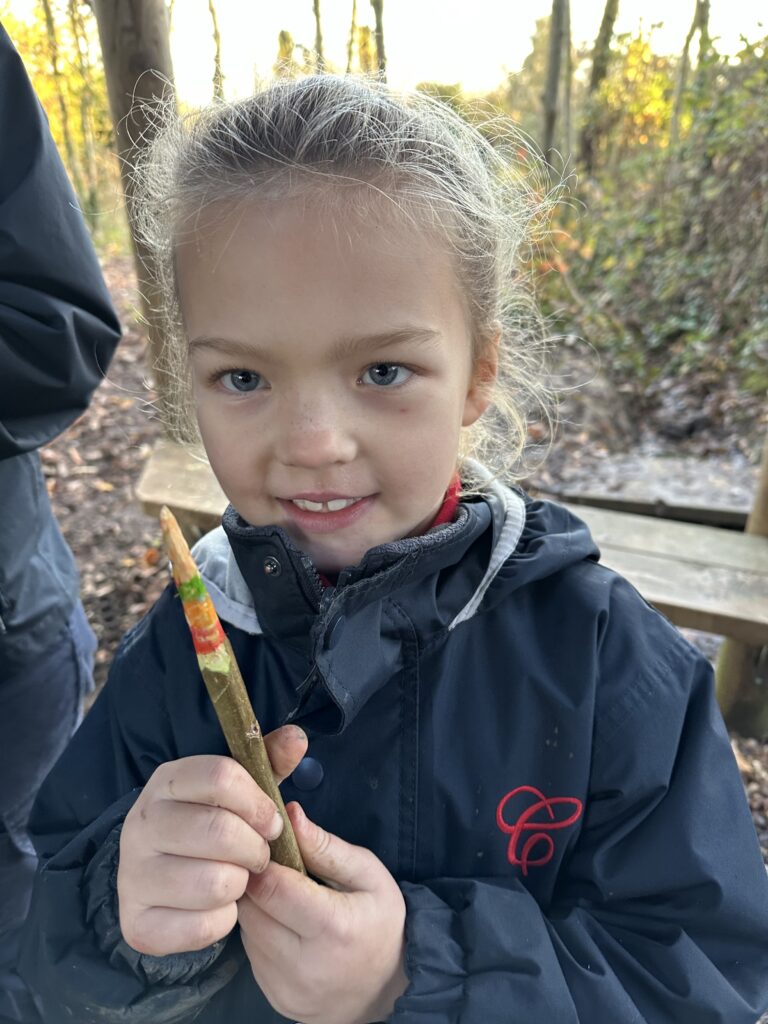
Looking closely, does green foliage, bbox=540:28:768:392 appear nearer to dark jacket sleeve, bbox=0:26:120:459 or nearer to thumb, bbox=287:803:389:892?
dark jacket sleeve, bbox=0:26:120:459

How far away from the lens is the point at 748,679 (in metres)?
2.98

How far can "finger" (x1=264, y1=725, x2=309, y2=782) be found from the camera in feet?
3.34

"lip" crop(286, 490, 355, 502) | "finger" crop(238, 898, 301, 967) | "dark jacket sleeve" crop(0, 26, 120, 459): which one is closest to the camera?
"finger" crop(238, 898, 301, 967)

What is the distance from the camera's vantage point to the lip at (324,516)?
1225mm

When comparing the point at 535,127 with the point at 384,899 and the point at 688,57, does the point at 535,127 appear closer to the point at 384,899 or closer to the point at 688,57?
the point at 688,57

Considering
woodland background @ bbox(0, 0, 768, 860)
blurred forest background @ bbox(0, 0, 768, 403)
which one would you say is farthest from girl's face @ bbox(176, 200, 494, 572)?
blurred forest background @ bbox(0, 0, 768, 403)

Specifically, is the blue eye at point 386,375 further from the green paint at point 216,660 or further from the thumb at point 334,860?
the thumb at point 334,860

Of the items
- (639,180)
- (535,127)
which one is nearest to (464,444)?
(639,180)

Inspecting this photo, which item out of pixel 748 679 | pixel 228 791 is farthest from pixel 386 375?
pixel 748 679

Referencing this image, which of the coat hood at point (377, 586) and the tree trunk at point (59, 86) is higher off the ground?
the tree trunk at point (59, 86)

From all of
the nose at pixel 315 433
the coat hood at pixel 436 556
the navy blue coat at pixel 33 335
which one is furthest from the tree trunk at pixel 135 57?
the nose at pixel 315 433

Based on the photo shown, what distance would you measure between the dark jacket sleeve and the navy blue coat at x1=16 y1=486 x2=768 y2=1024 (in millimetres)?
643

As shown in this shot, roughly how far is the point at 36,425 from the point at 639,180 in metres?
7.82

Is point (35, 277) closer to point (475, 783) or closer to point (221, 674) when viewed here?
point (221, 674)
